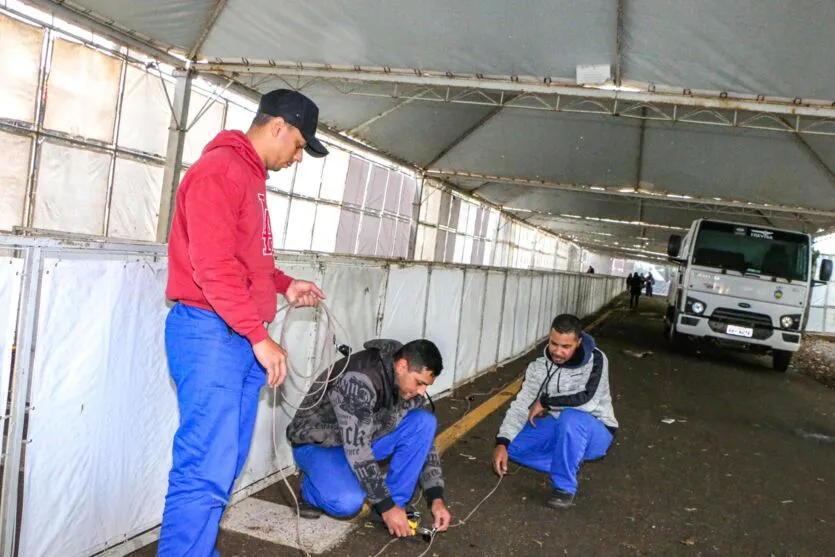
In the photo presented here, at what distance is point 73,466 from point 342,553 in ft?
4.58

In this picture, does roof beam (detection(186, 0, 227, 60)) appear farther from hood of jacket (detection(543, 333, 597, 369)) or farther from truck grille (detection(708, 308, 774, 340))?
truck grille (detection(708, 308, 774, 340))

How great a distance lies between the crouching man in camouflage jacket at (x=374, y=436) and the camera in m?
3.14

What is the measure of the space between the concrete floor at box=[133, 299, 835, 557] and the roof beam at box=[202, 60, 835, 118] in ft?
14.7

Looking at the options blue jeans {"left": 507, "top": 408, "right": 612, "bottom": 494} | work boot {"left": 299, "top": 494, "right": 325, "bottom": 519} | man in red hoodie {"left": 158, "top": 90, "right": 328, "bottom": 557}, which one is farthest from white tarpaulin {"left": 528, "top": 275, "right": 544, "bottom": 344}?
man in red hoodie {"left": 158, "top": 90, "right": 328, "bottom": 557}

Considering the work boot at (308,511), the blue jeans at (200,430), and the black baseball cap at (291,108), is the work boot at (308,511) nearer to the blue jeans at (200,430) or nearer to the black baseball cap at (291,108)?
the blue jeans at (200,430)

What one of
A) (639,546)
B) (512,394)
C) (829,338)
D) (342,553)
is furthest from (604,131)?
(829,338)

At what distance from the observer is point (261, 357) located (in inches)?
92.9

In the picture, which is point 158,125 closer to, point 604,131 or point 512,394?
point 512,394

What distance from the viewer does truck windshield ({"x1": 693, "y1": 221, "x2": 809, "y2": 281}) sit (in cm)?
1223

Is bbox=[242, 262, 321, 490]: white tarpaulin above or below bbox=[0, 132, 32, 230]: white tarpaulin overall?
below

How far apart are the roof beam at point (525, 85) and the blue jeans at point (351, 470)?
25.5ft

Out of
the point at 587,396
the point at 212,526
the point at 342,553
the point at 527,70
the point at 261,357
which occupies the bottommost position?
the point at 342,553

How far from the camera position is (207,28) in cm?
964

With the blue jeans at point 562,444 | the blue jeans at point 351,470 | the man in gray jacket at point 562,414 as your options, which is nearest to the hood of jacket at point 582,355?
the man in gray jacket at point 562,414
